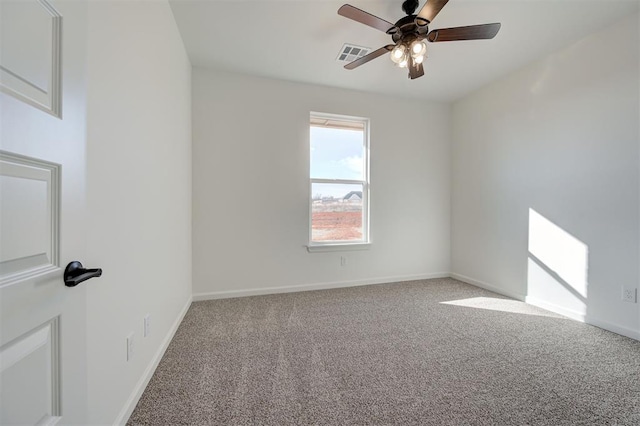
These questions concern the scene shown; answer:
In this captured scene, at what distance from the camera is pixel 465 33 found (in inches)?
73.7

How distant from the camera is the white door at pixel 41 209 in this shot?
520 millimetres

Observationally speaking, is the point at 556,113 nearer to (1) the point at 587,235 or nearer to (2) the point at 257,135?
(1) the point at 587,235

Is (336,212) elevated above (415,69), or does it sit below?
below

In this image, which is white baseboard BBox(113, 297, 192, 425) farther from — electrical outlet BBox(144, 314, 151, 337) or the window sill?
Answer: the window sill

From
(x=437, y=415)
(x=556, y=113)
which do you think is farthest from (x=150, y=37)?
(x=556, y=113)

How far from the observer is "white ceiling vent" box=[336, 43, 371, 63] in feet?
8.62

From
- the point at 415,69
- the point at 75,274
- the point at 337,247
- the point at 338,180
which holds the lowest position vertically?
the point at 337,247

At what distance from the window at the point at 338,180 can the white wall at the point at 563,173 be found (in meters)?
1.55

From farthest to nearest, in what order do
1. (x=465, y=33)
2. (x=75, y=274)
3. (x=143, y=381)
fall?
1. (x=465, y=33)
2. (x=143, y=381)
3. (x=75, y=274)

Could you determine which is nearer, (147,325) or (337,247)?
(147,325)

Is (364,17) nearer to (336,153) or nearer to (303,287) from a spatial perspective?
(336,153)

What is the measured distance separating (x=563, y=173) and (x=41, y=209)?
381 cm

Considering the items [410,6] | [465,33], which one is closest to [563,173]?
[465,33]

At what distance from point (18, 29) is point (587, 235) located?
12.4ft
